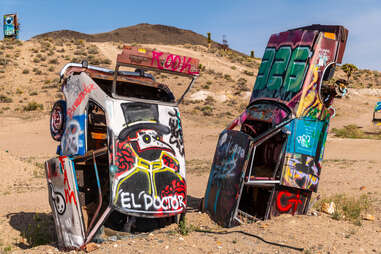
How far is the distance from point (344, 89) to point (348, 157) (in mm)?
11215

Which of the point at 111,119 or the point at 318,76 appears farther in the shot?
the point at 318,76

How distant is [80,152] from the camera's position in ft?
21.4

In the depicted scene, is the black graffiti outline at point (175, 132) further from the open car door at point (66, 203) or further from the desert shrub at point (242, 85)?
the desert shrub at point (242, 85)

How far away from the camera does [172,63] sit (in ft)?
21.7

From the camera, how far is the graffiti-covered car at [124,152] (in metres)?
6.05

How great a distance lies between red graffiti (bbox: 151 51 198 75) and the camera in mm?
6402

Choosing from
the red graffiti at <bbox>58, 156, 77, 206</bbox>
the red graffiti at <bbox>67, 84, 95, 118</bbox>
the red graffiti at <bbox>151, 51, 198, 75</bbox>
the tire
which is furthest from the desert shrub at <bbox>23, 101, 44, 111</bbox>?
the red graffiti at <bbox>151, 51, 198, 75</bbox>

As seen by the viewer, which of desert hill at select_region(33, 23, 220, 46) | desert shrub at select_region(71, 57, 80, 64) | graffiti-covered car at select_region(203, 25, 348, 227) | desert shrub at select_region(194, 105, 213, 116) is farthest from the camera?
desert hill at select_region(33, 23, 220, 46)

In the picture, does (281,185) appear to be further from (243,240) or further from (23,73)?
(23,73)

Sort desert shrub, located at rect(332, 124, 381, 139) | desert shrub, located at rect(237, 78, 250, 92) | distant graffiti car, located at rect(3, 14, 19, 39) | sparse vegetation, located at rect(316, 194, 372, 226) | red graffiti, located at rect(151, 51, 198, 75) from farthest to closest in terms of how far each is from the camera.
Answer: distant graffiti car, located at rect(3, 14, 19, 39)
desert shrub, located at rect(237, 78, 250, 92)
desert shrub, located at rect(332, 124, 381, 139)
sparse vegetation, located at rect(316, 194, 372, 226)
red graffiti, located at rect(151, 51, 198, 75)

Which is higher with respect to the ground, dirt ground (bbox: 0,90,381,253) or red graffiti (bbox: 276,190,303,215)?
red graffiti (bbox: 276,190,303,215)

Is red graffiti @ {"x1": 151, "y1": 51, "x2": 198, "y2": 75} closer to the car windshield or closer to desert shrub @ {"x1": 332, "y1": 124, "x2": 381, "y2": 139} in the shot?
the car windshield

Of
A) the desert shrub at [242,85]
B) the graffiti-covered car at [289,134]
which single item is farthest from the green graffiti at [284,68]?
the desert shrub at [242,85]

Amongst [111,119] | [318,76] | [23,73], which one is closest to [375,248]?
[318,76]
